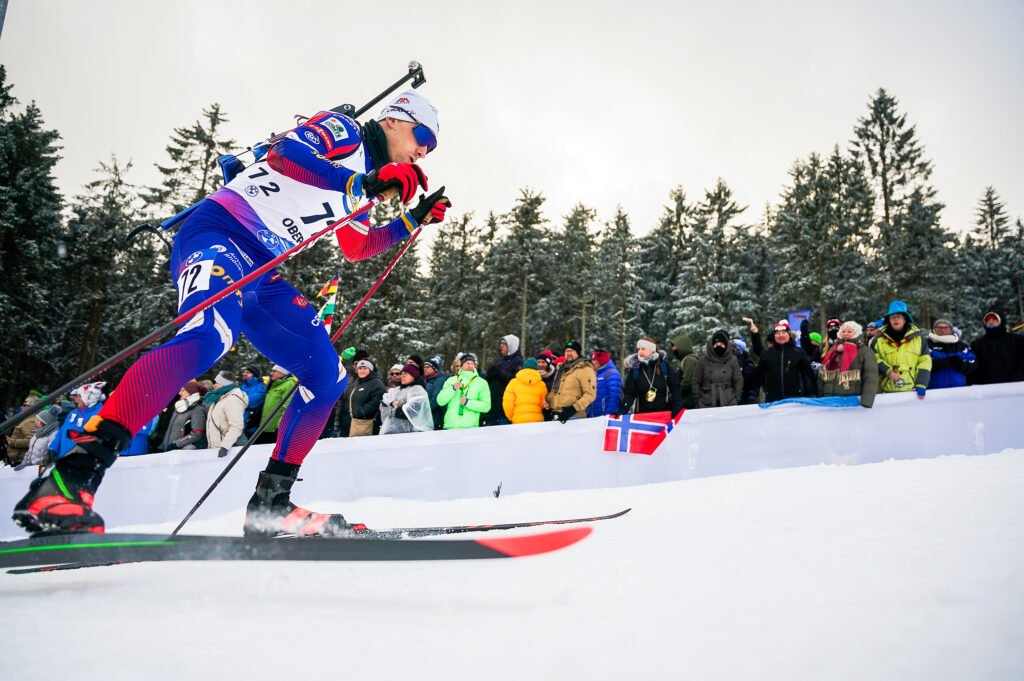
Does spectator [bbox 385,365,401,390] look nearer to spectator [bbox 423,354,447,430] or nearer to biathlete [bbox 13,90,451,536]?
spectator [bbox 423,354,447,430]

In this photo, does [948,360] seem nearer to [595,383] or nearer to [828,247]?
[595,383]

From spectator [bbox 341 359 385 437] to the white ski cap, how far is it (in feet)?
15.4

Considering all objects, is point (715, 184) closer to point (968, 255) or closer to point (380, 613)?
point (968, 255)

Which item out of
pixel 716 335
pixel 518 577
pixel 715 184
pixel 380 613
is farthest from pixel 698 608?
pixel 715 184

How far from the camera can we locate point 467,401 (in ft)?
23.3

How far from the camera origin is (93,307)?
88.4ft

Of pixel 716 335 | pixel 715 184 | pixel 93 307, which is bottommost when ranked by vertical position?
pixel 716 335

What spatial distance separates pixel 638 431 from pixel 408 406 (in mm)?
2622

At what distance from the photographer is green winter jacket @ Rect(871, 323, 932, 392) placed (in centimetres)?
605

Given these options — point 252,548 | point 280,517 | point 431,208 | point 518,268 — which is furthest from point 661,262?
point 252,548

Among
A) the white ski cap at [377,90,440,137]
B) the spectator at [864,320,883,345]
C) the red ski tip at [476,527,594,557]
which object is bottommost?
the red ski tip at [476,527,594,557]

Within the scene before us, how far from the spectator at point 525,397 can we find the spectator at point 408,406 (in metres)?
0.92

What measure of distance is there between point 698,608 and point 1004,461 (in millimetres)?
3660

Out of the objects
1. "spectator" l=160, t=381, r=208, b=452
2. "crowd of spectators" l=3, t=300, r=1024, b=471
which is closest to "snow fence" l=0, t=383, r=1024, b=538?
"crowd of spectators" l=3, t=300, r=1024, b=471
